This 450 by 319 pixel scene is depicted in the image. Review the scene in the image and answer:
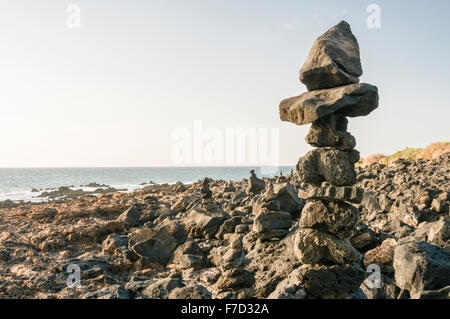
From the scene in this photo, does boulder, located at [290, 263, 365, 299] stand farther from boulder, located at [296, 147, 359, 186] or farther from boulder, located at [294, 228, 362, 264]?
boulder, located at [296, 147, 359, 186]

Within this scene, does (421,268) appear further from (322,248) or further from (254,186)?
(254,186)

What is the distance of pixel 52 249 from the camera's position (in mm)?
11539

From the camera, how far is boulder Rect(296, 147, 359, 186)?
6352mm

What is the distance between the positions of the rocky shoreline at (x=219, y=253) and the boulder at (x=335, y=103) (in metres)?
1.67

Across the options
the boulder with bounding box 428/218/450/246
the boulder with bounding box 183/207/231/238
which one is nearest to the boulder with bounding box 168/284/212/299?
the boulder with bounding box 183/207/231/238

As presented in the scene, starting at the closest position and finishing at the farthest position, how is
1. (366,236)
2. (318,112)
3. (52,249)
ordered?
(318,112) → (366,236) → (52,249)

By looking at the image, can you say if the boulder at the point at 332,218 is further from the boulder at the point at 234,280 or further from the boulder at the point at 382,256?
the boulder at the point at 234,280

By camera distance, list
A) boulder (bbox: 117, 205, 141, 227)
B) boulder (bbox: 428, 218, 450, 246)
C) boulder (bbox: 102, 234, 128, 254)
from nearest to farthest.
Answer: boulder (bbox: 428, 218, 450, 246) → boulder (bbox: 102, 234, 128, 254) → boulder (bbox: 117, 205, 141, 227)

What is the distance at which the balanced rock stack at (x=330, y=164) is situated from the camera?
6262mm

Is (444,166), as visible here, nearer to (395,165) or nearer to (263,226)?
(395,165)

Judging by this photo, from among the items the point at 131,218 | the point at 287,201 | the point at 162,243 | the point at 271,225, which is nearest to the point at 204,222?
the point at 162,243

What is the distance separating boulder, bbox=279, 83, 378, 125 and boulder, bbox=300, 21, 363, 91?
0.86ft
